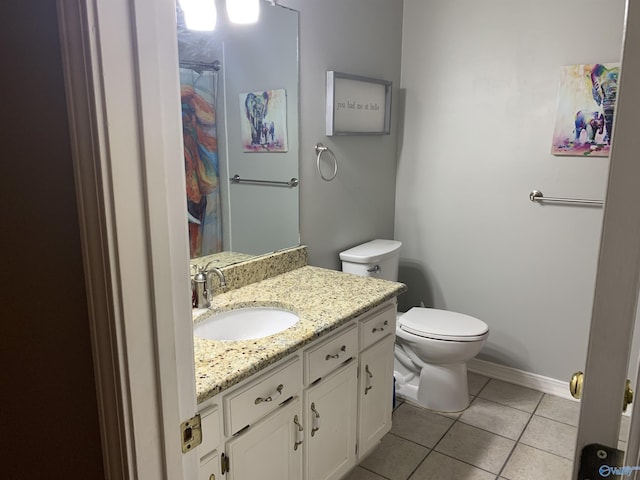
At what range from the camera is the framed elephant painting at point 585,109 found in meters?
2.43

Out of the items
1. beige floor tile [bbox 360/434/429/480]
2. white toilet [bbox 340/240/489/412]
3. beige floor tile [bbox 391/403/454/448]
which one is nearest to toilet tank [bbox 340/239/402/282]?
white toilet [bbox 340/240/489/412]

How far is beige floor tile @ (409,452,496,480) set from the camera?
2.15m

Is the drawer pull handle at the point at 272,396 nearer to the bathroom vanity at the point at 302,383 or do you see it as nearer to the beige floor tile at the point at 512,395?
the bathroom vanity at the point at 302,383

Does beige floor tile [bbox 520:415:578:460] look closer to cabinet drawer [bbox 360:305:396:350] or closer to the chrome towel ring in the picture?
cabinet drawer [bbox 360:305:396:350]

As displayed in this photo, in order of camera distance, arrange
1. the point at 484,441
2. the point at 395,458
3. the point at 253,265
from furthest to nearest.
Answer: the point at 484,441
the point at 395,458
the point at 253,265

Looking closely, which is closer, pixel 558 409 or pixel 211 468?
pixel 211 468

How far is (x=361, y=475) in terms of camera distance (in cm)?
216

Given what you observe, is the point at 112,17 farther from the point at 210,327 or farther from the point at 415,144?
the point at 415,144

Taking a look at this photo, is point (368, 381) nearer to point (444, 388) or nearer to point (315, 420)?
point (315, 420)

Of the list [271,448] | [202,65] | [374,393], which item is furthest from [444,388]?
[202,65]

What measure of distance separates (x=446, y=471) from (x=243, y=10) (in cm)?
214

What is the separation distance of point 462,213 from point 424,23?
115cm

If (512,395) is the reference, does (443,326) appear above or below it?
above

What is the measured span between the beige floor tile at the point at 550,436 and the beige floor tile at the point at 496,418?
4 cm
